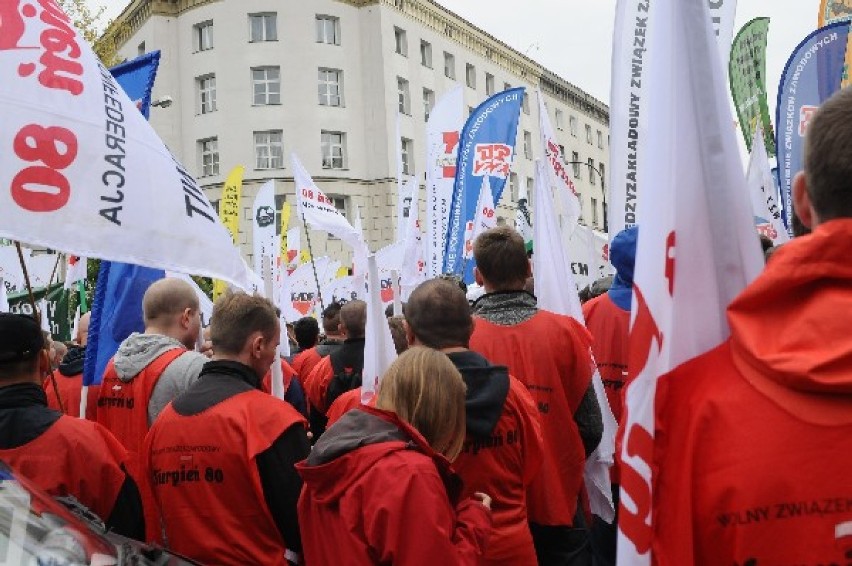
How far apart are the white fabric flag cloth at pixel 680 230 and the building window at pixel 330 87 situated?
36781 mm

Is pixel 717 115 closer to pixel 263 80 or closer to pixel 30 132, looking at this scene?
pixel 30 132

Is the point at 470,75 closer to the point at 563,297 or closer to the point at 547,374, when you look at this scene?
the point at 563,297

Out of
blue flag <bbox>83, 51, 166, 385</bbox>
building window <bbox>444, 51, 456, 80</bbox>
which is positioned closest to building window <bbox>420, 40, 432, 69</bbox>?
building window <bbox>444, 51, 456, 80</bbox>

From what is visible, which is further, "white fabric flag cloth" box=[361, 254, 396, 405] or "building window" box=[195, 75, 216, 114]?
"building window" box=[195, 75, 216, 114]

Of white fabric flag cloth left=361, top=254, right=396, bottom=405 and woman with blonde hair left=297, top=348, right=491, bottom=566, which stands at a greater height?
white fabric flag cloth left=361, top=254, right=396, bottom=405

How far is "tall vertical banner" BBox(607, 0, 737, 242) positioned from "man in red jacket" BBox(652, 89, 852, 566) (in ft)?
8.46

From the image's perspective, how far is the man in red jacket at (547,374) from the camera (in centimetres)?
380

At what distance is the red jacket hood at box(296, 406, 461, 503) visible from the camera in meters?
2.56

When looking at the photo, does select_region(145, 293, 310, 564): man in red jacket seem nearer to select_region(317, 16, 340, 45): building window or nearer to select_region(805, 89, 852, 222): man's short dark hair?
select_region(805, 89, 852, 222): man's short dark hair

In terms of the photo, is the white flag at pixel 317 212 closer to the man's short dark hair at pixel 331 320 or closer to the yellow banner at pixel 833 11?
the man's short dark hair at pixel 331 320

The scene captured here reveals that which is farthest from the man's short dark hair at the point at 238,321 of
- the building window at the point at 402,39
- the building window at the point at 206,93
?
the building window at the point at 402,39

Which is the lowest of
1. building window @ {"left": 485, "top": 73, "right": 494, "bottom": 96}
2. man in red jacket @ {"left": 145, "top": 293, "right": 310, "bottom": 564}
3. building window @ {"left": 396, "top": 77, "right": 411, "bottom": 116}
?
man in red jacket @ {"left": 145, "top": 293, "right": 310, "bottom": 564}

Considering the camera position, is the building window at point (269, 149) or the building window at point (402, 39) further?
the building window at point (402, 39)

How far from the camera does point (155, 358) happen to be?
13.7ft
